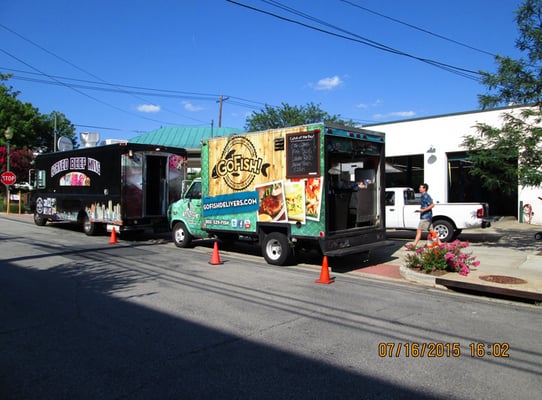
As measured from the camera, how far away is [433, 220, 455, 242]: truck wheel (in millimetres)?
14281

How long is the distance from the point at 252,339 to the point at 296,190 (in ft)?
16.8

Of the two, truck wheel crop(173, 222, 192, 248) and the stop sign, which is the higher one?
the stop sign

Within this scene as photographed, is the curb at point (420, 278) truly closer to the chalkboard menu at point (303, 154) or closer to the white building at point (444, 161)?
the chalkboard menu at point (303, 154)

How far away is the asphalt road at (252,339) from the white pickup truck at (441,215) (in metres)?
6.74

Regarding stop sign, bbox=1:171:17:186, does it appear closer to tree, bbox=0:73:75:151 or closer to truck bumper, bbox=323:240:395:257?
tree, bbox=0:73:75:151

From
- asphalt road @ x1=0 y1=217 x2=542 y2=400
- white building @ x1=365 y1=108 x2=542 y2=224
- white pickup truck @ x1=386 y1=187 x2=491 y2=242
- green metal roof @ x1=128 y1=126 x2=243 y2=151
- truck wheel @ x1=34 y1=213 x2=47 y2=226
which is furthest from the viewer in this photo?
green metal roof @ x1=128 y1=126 x2=243 y2=151

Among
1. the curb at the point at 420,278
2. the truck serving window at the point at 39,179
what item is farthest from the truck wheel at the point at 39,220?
the curb at the point at 420,278

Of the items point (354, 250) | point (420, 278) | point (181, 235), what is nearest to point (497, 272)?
point (420, 278)

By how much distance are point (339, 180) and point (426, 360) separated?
23.2 feet

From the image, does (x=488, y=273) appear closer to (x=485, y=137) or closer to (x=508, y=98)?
(x=485, y=137)

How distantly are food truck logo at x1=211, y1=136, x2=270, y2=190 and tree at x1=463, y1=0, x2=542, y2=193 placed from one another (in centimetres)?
571

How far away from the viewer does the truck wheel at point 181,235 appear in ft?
43.5

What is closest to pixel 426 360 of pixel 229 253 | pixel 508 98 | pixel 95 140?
pixel 229 253
